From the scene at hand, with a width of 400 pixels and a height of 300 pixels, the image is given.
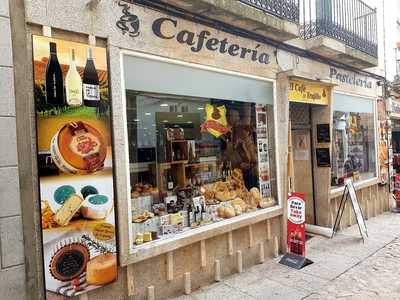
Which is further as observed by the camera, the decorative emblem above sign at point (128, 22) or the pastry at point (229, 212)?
the pastry at point (229, 212)

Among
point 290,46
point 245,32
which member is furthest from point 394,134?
point 245,32

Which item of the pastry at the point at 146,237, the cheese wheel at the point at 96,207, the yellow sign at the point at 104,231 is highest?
the cheese wheel at the point at 96,207

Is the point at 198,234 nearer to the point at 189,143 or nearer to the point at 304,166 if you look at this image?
the point at 189,143

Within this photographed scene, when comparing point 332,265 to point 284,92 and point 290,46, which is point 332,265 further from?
point 290,46

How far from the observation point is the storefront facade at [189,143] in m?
3.71

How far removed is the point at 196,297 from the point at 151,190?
1527 mm

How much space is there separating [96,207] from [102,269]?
2.16ft

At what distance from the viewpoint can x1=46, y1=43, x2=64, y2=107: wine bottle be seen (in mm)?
3320

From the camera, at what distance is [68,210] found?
11.2 feet

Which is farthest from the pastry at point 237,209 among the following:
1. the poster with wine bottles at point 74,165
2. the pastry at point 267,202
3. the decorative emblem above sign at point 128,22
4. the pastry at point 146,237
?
the decorative emblem above sign at point 128,22

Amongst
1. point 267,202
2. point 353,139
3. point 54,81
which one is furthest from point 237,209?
point 353,139

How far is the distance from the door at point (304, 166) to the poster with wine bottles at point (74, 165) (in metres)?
4.99

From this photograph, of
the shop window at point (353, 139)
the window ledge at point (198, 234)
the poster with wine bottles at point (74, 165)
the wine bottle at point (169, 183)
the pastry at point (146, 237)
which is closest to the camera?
the poster with wine bottles at point (74, 165)

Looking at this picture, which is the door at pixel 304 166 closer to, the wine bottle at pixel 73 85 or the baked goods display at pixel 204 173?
the baked goods display at pixel 204 173
